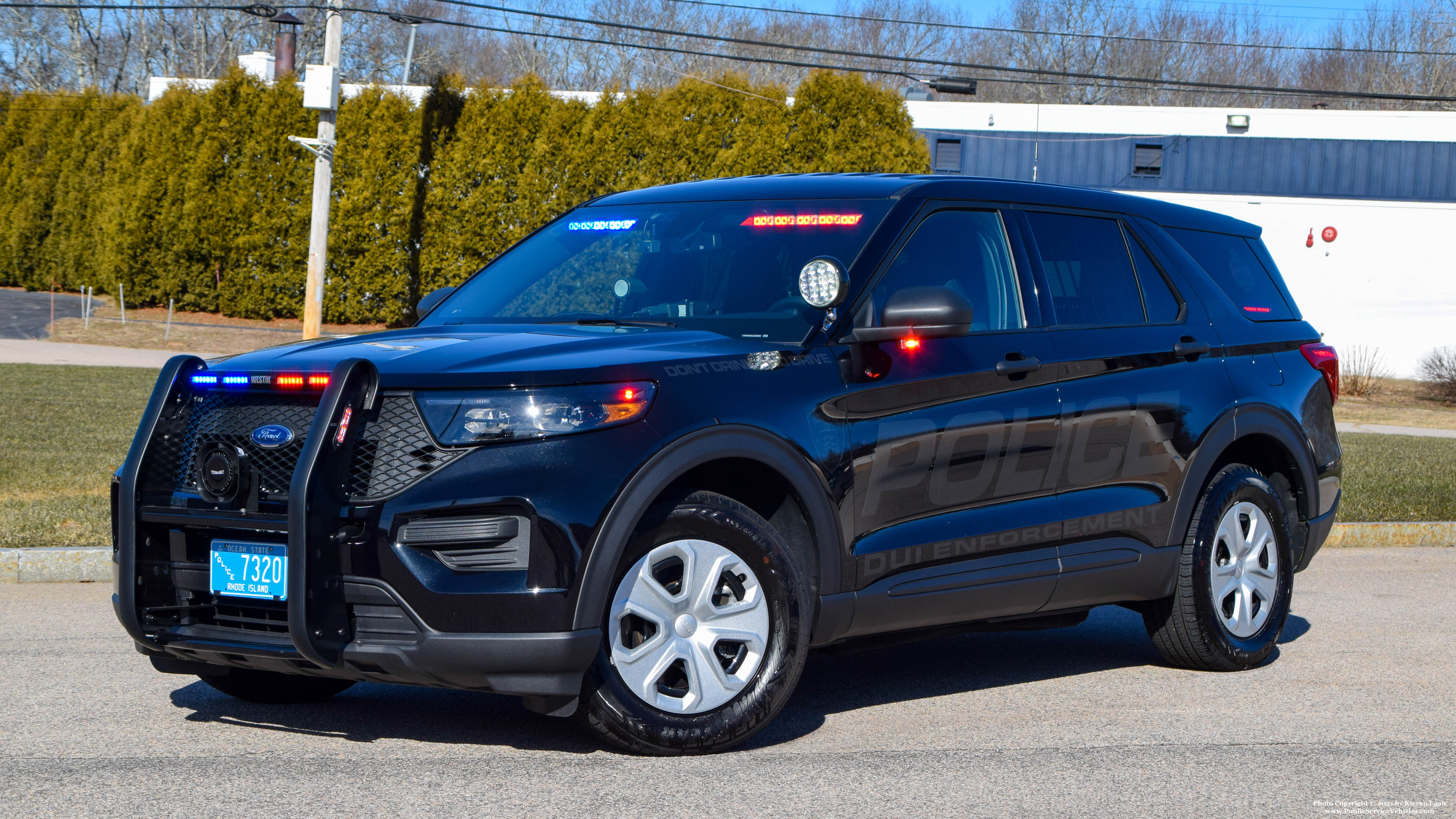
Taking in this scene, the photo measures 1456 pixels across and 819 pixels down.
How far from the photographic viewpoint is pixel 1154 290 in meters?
6.49

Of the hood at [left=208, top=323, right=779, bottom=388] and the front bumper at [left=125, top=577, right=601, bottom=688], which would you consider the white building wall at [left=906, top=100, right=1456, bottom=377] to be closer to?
the hood at [left=208, top=323, right=779, bottom=388]

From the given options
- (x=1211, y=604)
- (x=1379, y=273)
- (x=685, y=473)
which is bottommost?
(x=1211, y=604)

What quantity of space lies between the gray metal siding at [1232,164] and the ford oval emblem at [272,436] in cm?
3698

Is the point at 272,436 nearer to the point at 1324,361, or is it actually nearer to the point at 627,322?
the point at 627,322

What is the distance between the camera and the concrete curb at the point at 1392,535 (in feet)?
35.0

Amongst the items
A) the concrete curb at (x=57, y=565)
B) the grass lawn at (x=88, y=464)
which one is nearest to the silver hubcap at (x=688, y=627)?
the grass lawn at (x=88, y=464)

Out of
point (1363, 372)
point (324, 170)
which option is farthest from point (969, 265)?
point (1363, 372)

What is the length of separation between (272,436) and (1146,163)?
3949 cm

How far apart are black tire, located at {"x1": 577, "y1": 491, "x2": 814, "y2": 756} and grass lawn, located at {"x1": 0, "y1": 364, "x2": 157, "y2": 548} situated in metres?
4.28

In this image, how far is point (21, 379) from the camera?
1919cm

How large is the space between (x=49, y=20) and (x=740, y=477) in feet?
242

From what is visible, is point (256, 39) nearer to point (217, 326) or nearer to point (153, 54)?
point (153, 54)

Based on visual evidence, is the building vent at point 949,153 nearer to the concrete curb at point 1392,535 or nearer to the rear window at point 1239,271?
the concrete curb at point 1392,535

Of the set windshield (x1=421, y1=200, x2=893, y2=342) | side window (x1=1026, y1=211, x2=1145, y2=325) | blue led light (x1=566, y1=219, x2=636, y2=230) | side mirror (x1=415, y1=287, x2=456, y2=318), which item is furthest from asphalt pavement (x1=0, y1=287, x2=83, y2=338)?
side window (x1=1026, y1=211, x2=1145, y2=325)
